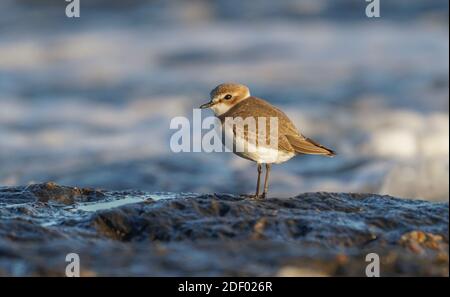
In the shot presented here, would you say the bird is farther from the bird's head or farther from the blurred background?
the blurred background

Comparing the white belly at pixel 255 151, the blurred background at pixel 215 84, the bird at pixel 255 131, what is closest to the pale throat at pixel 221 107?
the bird at pixel 255 131

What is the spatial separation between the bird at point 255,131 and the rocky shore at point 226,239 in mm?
678

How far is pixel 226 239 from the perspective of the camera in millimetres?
5301

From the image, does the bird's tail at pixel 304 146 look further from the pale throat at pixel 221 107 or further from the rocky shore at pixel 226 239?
the rocky shore at pixel 226 239

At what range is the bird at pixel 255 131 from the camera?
6.64 meters

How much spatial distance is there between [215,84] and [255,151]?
43.0ft

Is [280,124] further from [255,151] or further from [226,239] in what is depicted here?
[226,239]

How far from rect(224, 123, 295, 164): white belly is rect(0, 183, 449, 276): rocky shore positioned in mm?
639

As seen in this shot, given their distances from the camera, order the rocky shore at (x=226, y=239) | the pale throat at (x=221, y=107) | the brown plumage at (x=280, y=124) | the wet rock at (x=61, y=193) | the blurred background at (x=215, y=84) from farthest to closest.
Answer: the blurred background at (x=215, y=84), the pale throat at (x=221, y=107), the brown plumage at (x=280, y=124), the wet rock at (x=61, y=193), the rocky shore at (x=226, y=239)

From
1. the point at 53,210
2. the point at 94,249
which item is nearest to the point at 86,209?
the point at 53,210

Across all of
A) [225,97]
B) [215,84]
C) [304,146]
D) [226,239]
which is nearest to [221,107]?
[225,97]

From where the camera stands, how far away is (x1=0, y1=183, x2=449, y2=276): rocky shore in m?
5.04

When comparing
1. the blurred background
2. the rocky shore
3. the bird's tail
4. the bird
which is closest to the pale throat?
the bird

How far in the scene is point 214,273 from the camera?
501 centimetres
